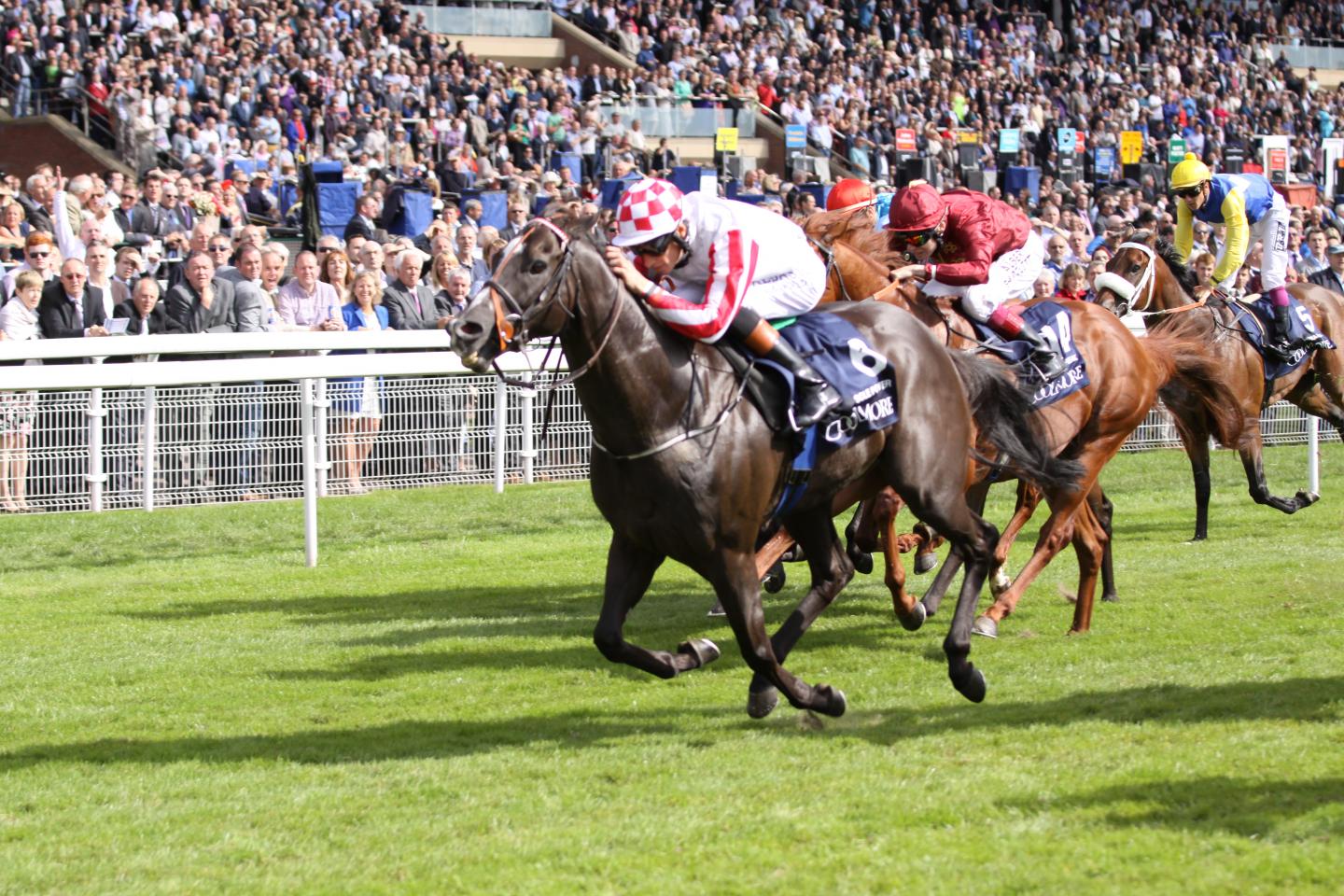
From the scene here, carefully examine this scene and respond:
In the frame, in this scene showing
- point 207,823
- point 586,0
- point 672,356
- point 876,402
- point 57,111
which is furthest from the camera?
point 586,0

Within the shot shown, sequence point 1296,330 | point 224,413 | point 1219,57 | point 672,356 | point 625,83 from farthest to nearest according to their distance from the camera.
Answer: point 1219,57, point 625,83, point 1296,330, point 224,413, point 672,356

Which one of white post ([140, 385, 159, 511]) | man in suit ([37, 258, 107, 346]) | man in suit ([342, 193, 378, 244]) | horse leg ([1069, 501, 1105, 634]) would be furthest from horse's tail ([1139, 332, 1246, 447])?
man in suit ([342, 193, 378, 244])

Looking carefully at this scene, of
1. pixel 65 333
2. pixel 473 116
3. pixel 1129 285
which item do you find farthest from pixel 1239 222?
pixel 473 116

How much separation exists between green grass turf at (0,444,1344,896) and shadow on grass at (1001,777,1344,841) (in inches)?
0.5

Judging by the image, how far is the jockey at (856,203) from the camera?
8.56 m

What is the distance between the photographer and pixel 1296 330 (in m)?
11.0

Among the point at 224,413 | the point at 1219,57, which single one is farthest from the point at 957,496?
the point at 1219,57

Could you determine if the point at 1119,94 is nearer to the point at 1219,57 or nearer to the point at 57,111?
the point at 1219,57

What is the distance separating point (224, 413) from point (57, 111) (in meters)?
11.4

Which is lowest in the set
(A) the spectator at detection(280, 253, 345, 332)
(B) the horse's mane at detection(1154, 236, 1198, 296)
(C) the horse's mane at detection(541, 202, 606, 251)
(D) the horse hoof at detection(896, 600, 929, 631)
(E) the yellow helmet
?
(D) the horse hoof at detection(896, 600, 929, 631)

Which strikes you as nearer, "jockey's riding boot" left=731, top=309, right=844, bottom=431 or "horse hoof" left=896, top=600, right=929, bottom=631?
"jockey's riding boot" left=731, top=309, right=844, bottom=431

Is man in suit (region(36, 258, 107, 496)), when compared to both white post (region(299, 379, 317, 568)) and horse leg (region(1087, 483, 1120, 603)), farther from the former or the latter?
horse leg (region(1087, 483, 1120, 603))

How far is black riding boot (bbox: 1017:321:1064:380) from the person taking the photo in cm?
765

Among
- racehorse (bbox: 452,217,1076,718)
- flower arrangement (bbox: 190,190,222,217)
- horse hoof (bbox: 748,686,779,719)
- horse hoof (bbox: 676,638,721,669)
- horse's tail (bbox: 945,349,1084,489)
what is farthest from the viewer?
flower arrangement (bbox: 190,190,222,217)
